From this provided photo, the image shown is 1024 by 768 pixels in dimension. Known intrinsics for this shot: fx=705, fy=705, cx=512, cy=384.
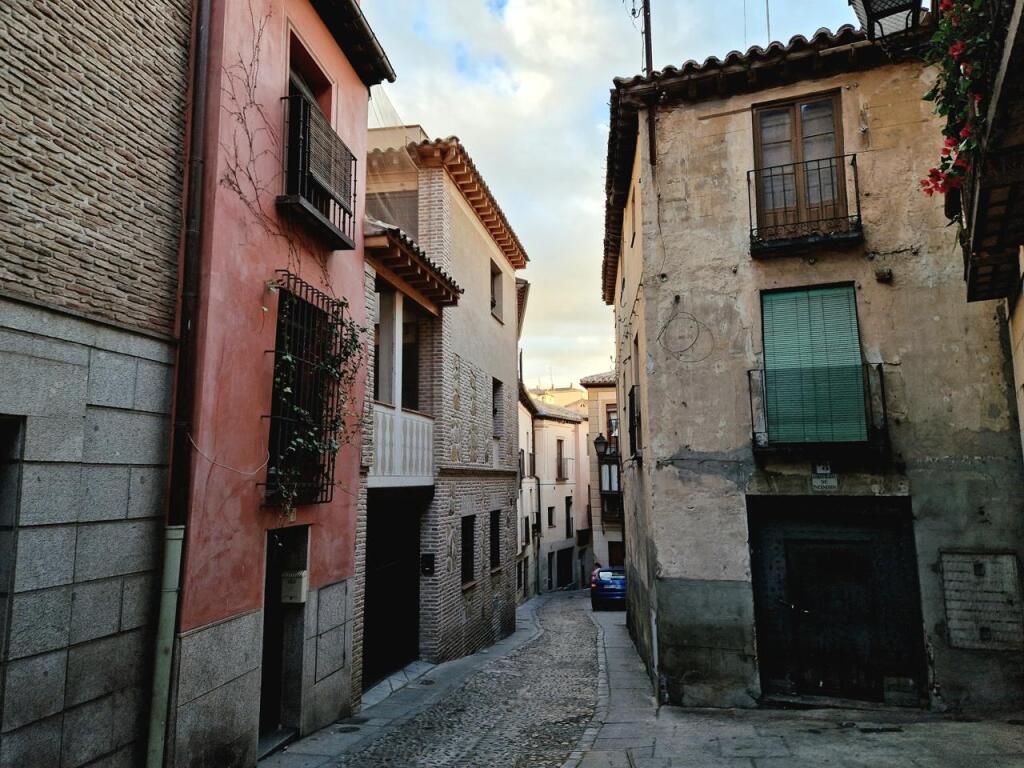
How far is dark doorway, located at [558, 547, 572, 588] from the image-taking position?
35713 mm

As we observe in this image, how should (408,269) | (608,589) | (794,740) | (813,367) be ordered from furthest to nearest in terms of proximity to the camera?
(608,589) → (408,269) → (813,367) → (794,740)

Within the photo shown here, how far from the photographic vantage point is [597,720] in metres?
8.05

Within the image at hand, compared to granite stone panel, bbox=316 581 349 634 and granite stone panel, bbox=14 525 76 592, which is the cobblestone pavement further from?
granite stone panel, bbox=14 525 76 592

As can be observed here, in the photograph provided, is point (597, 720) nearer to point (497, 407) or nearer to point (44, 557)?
point (44, 557)

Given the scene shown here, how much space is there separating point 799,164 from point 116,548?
832 cm

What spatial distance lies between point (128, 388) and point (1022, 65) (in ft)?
20.2

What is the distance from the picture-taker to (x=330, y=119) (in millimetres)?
8703

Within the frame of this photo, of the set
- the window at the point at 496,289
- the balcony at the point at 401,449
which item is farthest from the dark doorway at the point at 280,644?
the window at the point at 496,289

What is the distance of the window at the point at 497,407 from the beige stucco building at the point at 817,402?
297 inches

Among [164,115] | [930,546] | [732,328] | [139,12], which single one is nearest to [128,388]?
[164,115]

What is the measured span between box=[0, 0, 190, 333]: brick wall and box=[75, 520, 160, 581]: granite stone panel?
59.5 inches

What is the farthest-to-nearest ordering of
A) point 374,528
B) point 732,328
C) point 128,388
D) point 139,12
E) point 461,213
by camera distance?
point 461,213 → point 374,528 → point 732,328 → point 139,12 → point 128,388

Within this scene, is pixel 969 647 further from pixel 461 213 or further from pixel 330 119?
pixel 461 213

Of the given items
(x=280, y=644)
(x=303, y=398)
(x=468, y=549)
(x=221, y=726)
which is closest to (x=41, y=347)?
(x=303, y=398)
